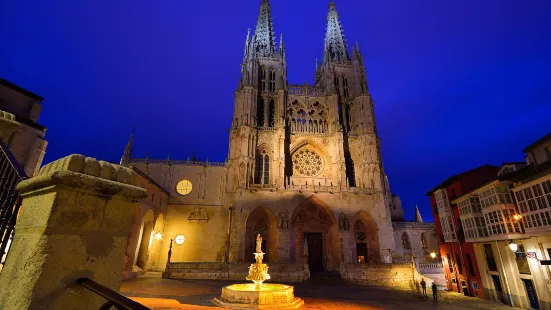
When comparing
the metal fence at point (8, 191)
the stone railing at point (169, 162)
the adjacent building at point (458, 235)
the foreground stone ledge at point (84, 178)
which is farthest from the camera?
the stone railing at point (169, 162)

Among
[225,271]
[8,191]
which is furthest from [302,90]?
[8,191]

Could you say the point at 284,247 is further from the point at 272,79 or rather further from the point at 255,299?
the point at 272,79

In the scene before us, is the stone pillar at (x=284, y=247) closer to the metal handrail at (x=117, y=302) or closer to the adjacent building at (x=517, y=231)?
the adjacent building at (x=517, y=231)

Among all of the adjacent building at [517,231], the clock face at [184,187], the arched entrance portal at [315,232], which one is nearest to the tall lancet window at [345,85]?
the arched entrance portal at [315,232]

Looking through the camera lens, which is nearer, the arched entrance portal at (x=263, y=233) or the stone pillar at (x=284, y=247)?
the stone pillar at (x=284, y=247)

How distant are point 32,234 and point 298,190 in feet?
80.3

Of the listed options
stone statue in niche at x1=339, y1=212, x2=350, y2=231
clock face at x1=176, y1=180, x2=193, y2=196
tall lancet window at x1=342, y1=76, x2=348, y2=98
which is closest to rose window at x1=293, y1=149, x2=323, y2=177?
stone statue in niche at x1=339, y1=212, x2=350, y2=231

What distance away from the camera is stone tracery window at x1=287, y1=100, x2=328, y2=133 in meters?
31.0

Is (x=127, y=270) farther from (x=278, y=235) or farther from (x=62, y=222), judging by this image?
(x=62, y=222)

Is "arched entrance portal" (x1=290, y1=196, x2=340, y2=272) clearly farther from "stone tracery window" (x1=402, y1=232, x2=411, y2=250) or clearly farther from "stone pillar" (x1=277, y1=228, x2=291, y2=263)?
"stone tracery window" (x1=402, y1=232, x2=411, y2=250)

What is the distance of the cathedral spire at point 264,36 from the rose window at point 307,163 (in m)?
14.9

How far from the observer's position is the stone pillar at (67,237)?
1833 millimetres

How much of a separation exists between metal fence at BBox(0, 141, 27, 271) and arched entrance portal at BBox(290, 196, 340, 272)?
76.1 feet

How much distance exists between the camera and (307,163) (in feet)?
97.4
